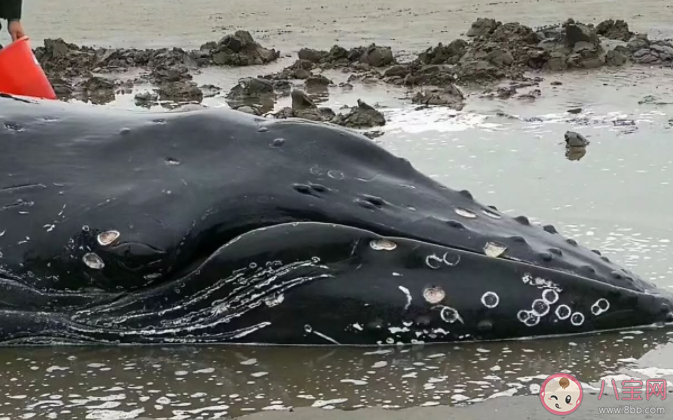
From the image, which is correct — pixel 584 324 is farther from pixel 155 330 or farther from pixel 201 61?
pixel 201 61

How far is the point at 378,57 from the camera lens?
16.2 meters

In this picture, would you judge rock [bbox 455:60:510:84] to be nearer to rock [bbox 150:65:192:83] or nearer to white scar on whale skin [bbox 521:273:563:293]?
rock [bbox 150:65:192:83]

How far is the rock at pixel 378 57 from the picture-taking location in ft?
53.2

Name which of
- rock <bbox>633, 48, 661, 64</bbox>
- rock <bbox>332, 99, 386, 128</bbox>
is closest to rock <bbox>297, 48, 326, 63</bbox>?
rock <bbox>633, 48, 661, 64</bbox>

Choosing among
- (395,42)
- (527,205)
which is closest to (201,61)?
(395,42)

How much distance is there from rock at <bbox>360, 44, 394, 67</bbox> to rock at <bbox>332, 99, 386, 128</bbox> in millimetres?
5520

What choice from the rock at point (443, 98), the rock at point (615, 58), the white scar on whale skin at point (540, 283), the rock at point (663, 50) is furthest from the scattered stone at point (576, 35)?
the white scar on whale skin at point (540, 283)

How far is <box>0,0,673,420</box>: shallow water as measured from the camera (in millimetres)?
4020

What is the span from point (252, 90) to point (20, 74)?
266 inches

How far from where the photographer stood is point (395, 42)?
20.4 meters

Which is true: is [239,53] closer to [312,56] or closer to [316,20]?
[312,56]

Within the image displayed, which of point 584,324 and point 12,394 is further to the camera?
point 584,324

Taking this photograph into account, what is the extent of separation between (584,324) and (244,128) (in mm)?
1833

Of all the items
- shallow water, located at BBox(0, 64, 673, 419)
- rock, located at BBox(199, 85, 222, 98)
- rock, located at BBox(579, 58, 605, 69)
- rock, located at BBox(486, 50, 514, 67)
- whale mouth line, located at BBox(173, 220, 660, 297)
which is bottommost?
shallow water, located at BBox(0, 64, 673, 419)
